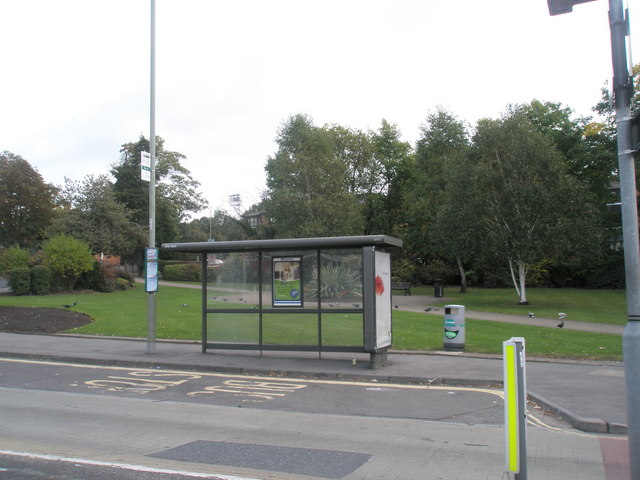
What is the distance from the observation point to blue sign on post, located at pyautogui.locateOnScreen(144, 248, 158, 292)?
13391 mm

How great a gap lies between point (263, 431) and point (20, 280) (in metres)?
24.7

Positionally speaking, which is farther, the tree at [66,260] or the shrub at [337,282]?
the tree at [66,260]

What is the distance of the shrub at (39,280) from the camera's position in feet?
91.7

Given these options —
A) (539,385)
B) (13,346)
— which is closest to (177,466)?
(539,385)

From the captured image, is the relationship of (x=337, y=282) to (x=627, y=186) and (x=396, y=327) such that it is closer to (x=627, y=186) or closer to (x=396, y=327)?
(x=396, y=327)

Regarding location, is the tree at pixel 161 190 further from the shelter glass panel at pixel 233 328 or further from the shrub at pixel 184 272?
the shelter glass panel at pixel 233 328

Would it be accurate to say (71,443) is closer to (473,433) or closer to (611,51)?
(473,433)

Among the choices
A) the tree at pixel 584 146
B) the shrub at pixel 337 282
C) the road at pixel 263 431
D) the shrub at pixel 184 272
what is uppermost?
the tree at pixel 584 146

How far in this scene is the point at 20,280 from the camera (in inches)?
1075

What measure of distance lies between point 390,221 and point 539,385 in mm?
46057

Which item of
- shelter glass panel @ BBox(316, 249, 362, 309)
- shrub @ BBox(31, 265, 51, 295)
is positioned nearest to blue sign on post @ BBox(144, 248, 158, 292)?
shelter glass panel @ BBox(316, 249, 362, 309)

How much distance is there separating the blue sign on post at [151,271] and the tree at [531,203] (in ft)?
65.4

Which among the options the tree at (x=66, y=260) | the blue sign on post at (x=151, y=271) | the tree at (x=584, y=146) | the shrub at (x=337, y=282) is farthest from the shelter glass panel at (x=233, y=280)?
the tree at (x=584, y=146)

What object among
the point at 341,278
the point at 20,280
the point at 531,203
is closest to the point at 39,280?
the point at 20,280
